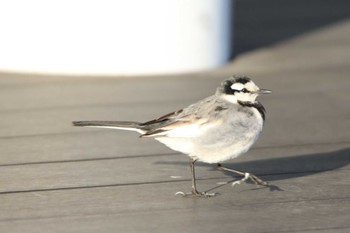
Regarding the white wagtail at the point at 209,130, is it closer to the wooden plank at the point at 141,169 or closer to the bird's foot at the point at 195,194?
the bird's foot at the point at 195,194

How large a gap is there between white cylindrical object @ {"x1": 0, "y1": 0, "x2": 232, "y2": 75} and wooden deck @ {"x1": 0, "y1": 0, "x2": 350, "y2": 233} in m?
0.11

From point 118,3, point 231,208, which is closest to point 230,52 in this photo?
point 118,3

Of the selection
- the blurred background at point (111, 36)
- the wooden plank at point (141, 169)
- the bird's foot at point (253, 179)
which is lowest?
the bird's foot at point (253, 179)

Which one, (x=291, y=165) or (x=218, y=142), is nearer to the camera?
(x=218, y=142)

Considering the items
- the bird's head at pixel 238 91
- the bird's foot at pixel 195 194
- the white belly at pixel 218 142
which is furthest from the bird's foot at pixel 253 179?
the bird's head at pixel 238 91

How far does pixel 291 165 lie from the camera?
16.3 ft

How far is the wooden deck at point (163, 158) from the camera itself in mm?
4156

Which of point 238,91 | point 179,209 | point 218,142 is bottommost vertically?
point 179,209

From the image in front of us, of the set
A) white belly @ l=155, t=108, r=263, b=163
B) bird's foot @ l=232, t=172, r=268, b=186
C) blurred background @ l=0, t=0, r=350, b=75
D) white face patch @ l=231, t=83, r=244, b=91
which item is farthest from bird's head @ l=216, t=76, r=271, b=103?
blurred background @ l=0, t=0, r=350, b=75

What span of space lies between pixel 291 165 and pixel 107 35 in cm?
215

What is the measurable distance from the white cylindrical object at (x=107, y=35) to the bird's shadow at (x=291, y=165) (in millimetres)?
1807

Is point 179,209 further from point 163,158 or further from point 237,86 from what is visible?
point 163,158

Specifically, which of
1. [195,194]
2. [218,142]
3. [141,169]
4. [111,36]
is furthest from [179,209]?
[111,36]

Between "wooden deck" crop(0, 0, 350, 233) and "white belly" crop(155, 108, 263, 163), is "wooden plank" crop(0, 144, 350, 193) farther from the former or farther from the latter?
A: "white belly" crop(155, 108, 263, 163)
